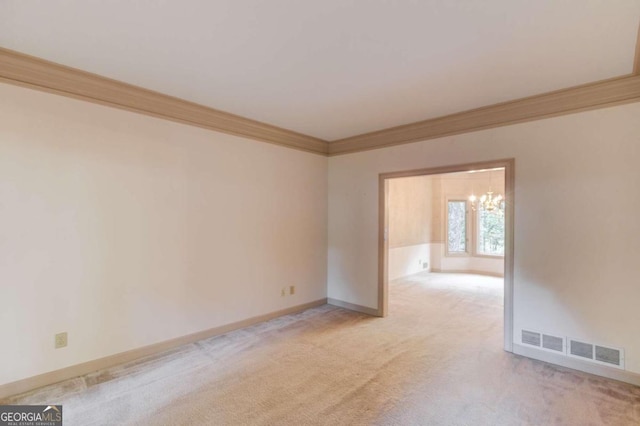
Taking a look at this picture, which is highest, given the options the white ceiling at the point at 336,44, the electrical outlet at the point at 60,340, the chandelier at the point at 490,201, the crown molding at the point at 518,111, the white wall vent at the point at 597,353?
the white ceiling at the point at 336,44

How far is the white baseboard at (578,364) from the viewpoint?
263 centimetres

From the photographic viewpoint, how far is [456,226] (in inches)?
328

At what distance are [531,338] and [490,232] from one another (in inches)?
216

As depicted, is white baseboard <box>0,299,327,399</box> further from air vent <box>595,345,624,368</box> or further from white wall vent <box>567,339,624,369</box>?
air vent <box>595,345,624,368</box>

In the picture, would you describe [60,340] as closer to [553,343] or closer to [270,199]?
[270,199]

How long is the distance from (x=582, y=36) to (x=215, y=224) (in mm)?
3674

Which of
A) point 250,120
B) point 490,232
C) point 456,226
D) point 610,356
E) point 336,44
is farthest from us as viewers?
point 456,226

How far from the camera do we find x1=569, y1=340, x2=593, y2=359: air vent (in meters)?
2.80

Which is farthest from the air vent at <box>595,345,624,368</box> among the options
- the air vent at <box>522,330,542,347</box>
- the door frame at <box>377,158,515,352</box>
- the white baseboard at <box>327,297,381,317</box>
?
the white baseboard at <box>327,297,381,317</box>

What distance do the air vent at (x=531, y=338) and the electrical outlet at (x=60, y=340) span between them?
4370 mm

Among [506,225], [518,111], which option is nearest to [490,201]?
[506,225]

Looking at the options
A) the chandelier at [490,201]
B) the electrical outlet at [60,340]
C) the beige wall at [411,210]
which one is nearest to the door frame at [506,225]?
the beige wall at [411,210]

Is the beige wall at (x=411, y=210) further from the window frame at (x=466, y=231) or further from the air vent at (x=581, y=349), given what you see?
the air vent at (x=581, y=349)

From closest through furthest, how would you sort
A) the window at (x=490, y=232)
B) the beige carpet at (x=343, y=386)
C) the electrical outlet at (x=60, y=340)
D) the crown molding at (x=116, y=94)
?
the beige carpet at (x=343, y=386) < the crown molding at (x=116, y=94) < the electrical outlet at (x=60, y=340) < the window at (x=490, y=232)
